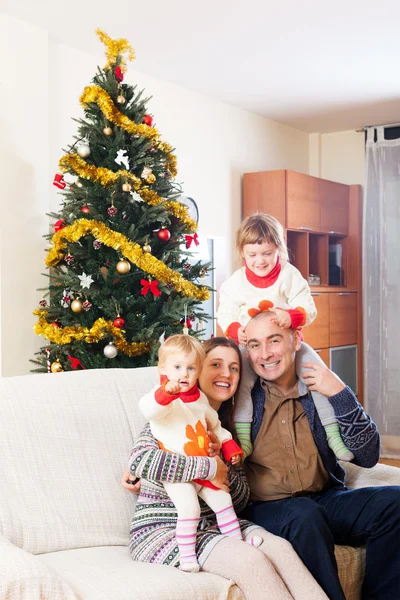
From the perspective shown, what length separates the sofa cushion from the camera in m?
1.85

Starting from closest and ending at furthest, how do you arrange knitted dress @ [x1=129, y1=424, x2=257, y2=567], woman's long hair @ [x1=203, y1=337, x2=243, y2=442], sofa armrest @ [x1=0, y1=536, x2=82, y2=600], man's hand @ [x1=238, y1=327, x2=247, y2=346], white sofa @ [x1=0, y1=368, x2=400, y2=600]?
sofa armrest @ [x1=0, y1=536, x2=82, y2=600]
white sofa @ [x1=0, y1=368, x2=400, y2=600]
knitted dress @ [x1=129, y1=424, x2=257, y2=567]
woman's long hair @ [x1=203, y1=337, x2=243, y2=442]
man's hand @ [x1=238, y1=327, x2=247, y2=346]

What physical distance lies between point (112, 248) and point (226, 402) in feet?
5.33

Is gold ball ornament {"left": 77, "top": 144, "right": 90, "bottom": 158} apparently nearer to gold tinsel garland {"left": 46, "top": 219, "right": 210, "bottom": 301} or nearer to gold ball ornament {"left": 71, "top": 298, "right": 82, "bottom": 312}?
gold tinsel garland {"left": 46, "top": 219, "right": 210, "bottom": 301}

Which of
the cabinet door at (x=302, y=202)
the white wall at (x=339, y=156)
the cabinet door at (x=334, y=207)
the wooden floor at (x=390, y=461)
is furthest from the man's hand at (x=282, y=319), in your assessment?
the white wall at (x=339, y=156)

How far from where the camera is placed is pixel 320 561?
2.12m

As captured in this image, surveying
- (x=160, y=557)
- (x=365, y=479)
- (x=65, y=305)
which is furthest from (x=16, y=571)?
(x=65, y=305)

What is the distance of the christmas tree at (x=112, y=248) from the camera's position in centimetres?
387

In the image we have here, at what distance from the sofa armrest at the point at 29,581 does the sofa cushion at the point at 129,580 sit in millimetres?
115

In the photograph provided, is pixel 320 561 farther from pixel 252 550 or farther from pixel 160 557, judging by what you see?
pixel 160 557

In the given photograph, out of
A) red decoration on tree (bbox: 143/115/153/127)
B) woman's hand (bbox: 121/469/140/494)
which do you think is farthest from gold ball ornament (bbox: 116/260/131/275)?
woman's hand (bbox: 121/469/140/494)

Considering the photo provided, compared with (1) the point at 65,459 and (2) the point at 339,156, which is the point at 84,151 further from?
(2) the point at 339,156

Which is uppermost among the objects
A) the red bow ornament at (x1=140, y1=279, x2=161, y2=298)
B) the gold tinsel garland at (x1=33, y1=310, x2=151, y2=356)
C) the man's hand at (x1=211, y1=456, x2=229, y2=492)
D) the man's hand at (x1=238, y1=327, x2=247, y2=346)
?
the red bow ornament at (x1=140, y1=279, x2=161, y2=298)

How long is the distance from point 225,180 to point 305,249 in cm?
90

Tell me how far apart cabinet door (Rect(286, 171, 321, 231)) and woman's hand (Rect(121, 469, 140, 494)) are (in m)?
4.11
